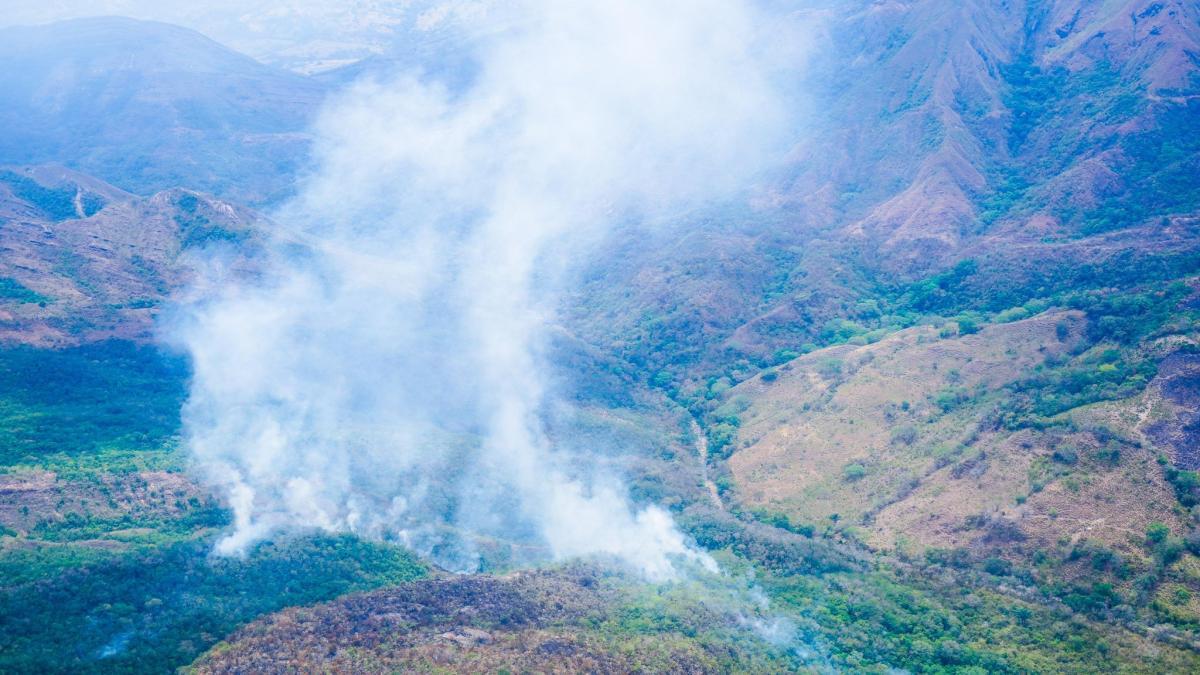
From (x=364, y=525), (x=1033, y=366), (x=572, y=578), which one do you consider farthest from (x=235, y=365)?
(x=1033, y=366)

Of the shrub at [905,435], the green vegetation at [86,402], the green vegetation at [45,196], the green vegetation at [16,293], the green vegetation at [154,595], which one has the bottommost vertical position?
the green vegetation at [154,595]

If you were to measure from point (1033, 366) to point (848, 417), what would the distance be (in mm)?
26933

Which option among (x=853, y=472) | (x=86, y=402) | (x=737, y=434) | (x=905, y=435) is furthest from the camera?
(x=737, y=434)

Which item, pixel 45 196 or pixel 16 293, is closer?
pixel 16 293

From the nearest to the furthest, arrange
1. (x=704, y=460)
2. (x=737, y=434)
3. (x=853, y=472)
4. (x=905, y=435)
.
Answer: (x=853, y=472) → (x=905, y=435) → (x=704, y=460) → (x=737, y=434)

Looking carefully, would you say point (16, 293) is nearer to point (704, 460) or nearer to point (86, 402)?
point (86, 402)

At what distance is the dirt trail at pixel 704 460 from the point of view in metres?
119

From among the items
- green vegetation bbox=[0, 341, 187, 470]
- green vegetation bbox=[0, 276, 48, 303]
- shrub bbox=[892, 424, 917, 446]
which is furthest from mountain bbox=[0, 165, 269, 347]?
shrub bbox=[892, 424, 917, 446]

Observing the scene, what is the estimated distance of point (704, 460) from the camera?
130 m

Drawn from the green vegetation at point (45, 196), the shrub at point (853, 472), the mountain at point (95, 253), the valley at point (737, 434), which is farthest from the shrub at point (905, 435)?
the green vegetation at point (45, 196)

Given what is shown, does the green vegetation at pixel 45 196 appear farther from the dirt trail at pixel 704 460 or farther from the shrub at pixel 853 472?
the shrub at pixel 853 472

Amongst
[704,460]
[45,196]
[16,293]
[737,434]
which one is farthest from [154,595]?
[45,196]

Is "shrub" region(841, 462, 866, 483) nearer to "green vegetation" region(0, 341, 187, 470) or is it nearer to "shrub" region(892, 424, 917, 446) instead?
"shrub" region(892, 424, 917, 446)

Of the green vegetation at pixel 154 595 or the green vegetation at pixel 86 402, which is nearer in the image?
the green vegetation at pixel 154 595
